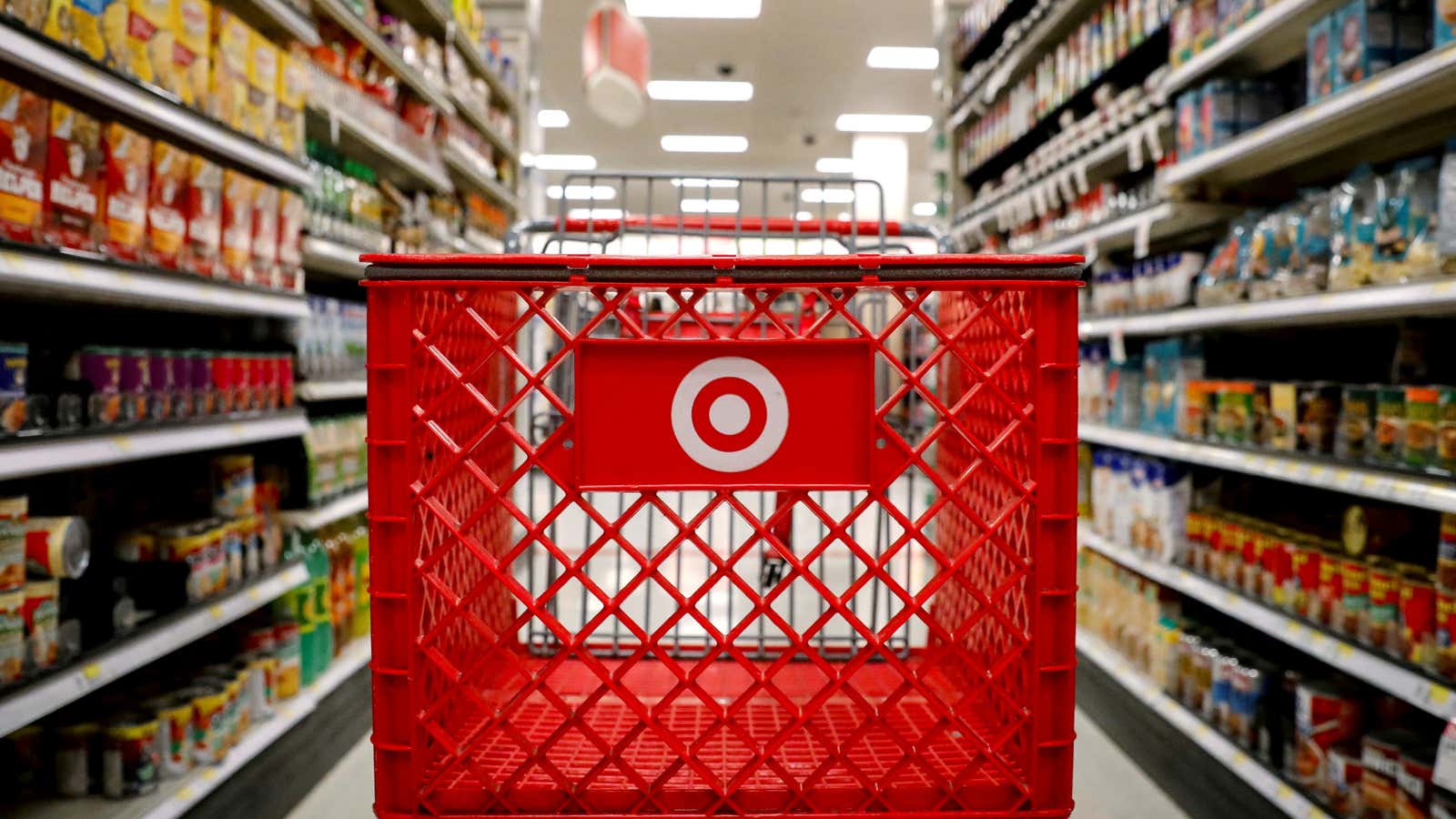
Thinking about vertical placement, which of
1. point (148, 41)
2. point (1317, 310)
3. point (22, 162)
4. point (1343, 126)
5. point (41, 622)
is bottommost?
point (41, 622)

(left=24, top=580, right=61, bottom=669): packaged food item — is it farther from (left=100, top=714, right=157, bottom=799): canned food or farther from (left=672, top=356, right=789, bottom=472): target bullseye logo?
(left=672, top=356, right=789, bottom=472): target bullseye logo

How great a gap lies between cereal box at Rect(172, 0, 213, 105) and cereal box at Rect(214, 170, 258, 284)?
0.20 metres

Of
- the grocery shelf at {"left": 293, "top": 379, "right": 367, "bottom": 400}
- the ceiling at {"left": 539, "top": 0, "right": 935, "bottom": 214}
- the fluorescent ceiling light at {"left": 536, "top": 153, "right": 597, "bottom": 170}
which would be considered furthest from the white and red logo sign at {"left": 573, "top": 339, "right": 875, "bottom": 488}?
the fluorescent ceiling light at {"left": 536, "top": 153, "right": 597, "bottom": 170}

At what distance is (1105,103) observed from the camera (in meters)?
3.48

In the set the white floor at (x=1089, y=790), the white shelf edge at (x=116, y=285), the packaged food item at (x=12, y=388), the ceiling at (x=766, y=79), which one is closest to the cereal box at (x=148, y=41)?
the white shelf edge at (x=116, y=285)

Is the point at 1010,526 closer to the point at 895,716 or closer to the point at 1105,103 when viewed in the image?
the point at 895,716

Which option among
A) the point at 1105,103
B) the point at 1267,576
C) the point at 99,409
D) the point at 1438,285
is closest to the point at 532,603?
the point at 99,409

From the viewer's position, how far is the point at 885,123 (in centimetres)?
→ 1227

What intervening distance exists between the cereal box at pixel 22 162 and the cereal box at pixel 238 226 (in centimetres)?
64

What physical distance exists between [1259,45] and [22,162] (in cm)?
287

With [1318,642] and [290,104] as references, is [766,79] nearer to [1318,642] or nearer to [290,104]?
[290,104]

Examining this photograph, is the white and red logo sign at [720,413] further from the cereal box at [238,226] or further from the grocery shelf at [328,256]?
the grocery shelf at [328,256]

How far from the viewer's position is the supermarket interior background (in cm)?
112

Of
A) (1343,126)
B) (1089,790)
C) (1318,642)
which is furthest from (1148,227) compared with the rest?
(1089,790)
